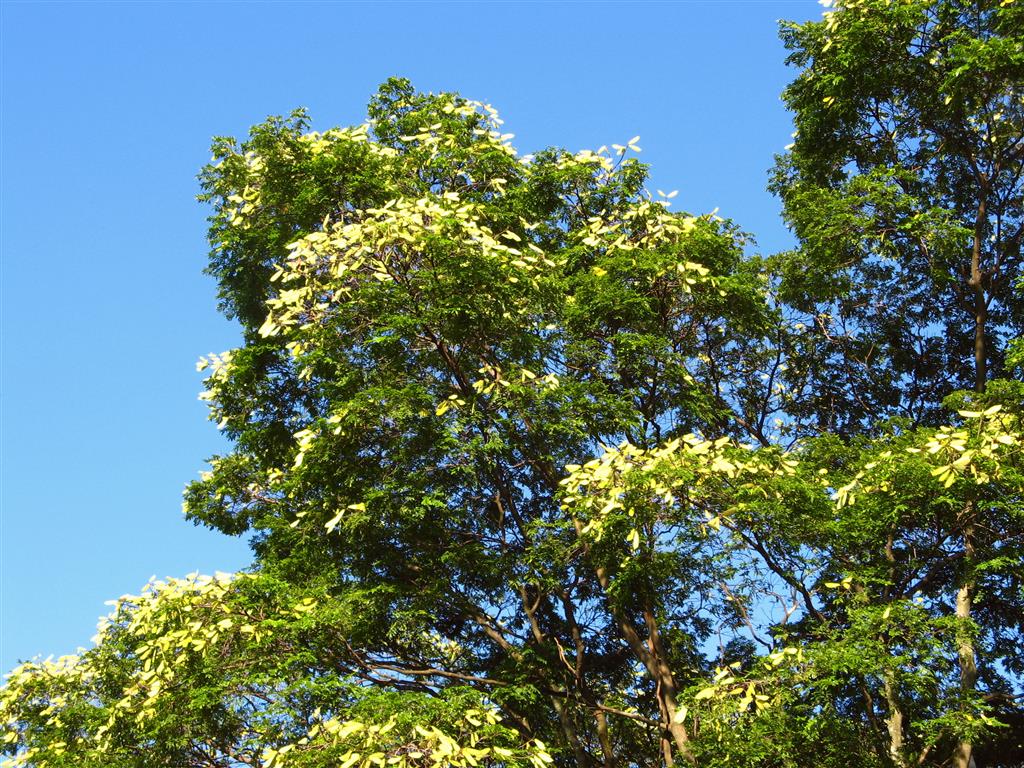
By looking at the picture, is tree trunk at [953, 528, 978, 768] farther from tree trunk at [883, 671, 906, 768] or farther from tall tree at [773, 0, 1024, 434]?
tall tree at [773, 0, 1024, 434]

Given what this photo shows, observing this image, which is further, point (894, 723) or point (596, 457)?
point (596, 457)

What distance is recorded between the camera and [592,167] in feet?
41.6

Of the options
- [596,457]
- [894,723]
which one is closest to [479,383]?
[596,457]

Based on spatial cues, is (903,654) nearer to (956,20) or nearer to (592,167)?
(592,167)

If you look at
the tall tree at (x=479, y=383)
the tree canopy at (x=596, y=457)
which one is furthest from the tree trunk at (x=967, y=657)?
the tall tree at (x=479, y=383)

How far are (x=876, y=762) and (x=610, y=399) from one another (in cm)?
418

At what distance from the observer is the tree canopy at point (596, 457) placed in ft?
29.6

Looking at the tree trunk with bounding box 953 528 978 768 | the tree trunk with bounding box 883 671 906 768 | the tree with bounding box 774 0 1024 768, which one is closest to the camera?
the tree trunk with bounding box 883 671 906 768

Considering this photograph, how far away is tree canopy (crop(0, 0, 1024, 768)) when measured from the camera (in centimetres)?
903

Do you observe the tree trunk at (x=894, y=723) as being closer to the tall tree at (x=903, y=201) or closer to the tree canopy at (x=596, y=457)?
the tree canopy at (x=596, y=457)

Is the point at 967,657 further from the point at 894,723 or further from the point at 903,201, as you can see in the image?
A: the point at 903,201

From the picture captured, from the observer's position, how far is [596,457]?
11.6 m

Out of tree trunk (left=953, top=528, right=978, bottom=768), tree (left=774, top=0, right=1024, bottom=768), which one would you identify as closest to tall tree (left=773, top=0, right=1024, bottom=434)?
tree (left=774, top=0, right=1024, bottom=768)

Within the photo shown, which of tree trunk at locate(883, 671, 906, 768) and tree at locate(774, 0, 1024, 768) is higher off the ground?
tree at locate(774, 0, 1024, 768)
